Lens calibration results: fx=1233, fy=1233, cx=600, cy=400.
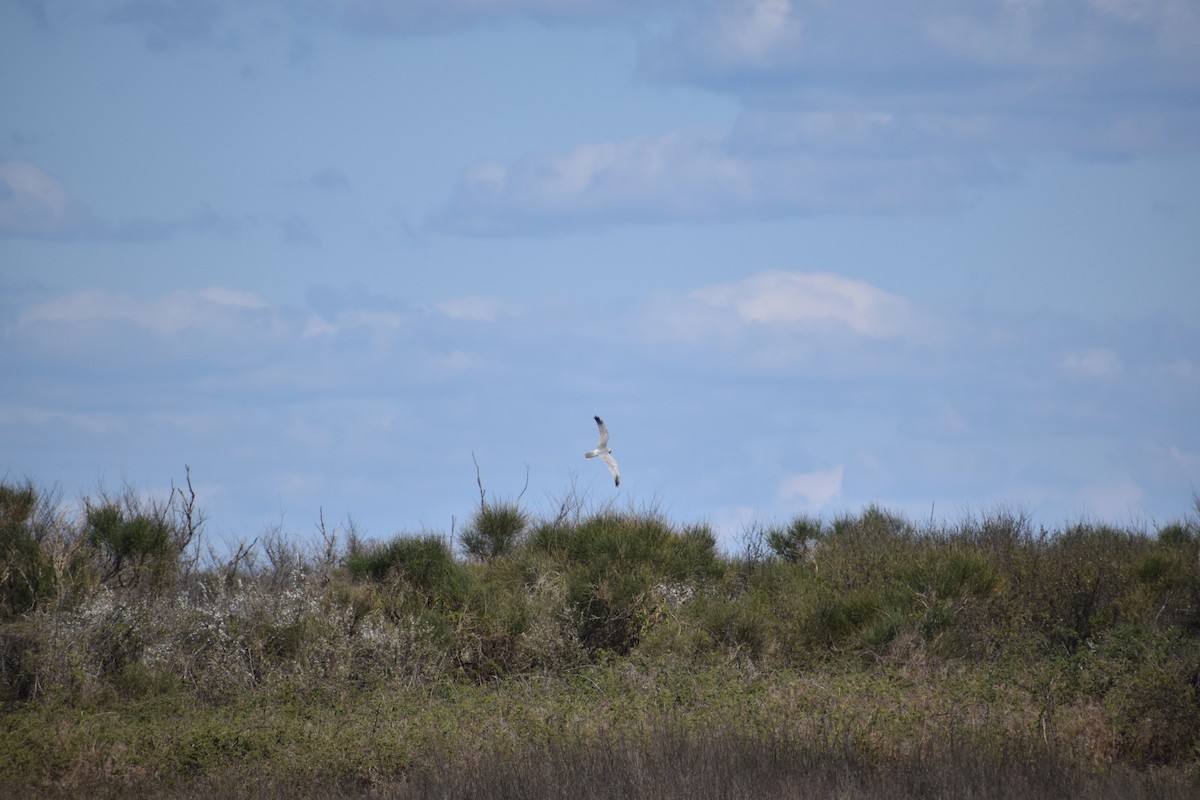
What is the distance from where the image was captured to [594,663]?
47.3 feet

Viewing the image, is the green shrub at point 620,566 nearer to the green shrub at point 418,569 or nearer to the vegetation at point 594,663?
the vegetation at point 594,663

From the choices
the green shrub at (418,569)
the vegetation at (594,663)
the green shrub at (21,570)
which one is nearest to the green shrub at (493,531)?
the vegetation at (594,663)

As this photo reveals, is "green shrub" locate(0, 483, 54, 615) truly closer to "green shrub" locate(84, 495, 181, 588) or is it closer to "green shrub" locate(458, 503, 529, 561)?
"green shrub" locate(84, 495, 181, 588)

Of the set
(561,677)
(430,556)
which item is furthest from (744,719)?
(430,556)

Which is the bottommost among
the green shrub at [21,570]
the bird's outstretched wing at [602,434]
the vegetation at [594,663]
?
the vegetation at [594,663]

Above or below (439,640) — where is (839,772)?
below

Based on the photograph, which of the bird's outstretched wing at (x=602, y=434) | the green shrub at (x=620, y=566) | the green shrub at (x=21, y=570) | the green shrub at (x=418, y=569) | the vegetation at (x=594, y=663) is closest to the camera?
the vegetation at (x=594, y=663)

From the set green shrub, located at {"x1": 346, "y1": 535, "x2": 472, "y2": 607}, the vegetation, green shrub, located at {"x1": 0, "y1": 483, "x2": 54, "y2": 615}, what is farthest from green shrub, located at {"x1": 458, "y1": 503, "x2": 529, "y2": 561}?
green shrub, located at {"x1": 0, "y1": 483, "x2": 54, "y2": 615}

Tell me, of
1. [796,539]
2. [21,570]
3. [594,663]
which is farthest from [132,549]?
[796,539]

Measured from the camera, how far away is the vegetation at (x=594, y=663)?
956 cm

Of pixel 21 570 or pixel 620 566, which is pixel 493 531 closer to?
pixel 620 566

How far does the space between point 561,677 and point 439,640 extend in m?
1.50

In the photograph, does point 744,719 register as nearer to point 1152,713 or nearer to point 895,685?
point 895,685

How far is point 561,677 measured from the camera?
13.5m
